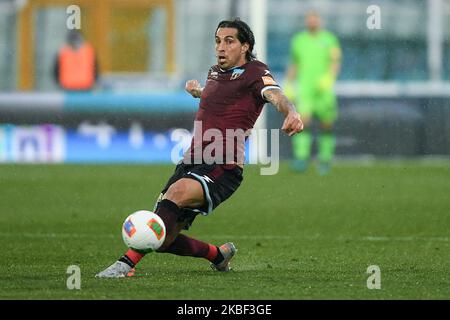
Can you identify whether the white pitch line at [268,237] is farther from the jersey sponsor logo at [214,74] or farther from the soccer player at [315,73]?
the soccer player at [315,73]

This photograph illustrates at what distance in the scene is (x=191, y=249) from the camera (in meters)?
7.72

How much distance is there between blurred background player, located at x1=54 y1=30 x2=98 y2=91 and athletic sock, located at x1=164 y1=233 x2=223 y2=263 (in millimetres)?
12333

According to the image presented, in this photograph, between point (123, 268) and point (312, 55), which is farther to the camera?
point (312, 55)

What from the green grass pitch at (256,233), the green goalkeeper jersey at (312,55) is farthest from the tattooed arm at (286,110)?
the green goalkeeper jersey at (312,55)

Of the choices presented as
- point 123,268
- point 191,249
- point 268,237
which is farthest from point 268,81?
point 268,237

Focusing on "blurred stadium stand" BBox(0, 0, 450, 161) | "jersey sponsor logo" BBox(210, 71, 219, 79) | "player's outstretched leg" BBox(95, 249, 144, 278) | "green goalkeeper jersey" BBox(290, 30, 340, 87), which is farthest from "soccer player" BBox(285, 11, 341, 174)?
"player's outstretched leg" BBox(95, 249, 144, 278)

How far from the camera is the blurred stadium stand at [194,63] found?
18547 mm

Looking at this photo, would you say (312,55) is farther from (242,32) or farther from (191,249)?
(191,249)

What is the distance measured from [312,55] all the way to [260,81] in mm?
10062

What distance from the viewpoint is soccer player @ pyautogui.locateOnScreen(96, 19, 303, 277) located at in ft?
24.3

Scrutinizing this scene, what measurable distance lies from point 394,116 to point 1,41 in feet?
23.6

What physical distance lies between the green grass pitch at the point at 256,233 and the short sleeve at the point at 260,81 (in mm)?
1162

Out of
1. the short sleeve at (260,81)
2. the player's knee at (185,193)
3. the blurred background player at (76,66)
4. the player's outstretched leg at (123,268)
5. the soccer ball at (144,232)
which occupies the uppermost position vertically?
the short sleeve at (260,81)

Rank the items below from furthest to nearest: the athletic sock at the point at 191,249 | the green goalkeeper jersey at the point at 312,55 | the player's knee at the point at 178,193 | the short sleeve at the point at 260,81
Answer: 1. the green goalkeeper jersey at the point at 312,55
2. the athletic sock at the point at 191,249
3. the short sleeve at the point at 260,81
4. the player's knee at the point at 178,193
